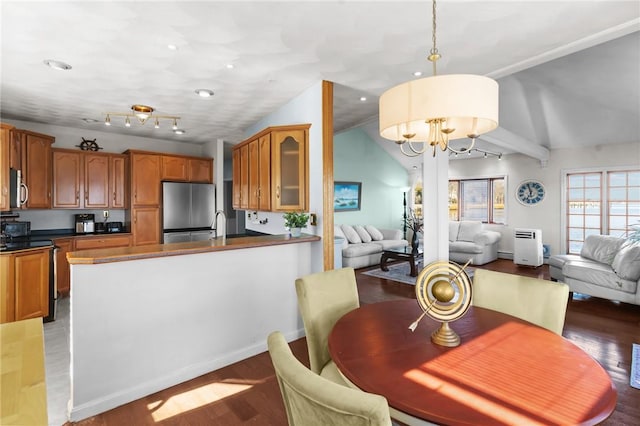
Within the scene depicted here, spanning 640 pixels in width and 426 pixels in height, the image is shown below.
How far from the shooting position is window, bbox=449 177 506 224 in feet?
25.4

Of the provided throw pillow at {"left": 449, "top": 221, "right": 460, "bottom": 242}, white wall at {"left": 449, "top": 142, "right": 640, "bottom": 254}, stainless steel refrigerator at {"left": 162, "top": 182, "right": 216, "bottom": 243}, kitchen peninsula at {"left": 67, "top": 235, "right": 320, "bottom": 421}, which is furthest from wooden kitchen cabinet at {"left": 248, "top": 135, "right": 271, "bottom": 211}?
white wall at {"left": 449, "top": 142, "right": 640, "bottom": 254}

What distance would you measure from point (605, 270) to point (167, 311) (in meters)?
5.17

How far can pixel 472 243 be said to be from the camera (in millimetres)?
6957

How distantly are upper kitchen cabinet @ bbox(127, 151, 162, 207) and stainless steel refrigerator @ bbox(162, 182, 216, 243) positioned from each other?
17cm

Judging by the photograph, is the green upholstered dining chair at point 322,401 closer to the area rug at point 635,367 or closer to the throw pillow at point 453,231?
the area rug at point 635,367

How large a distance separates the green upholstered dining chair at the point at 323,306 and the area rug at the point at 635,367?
89.4 inches

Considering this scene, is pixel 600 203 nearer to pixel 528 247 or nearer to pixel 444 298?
pixel 528 247

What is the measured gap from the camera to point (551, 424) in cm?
86

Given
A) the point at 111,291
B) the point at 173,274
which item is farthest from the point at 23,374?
the point at 173,274

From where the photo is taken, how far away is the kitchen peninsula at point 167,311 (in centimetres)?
203

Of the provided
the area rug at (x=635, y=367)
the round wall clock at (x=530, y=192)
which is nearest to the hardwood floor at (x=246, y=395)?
the area rug at (x=635, y=367)

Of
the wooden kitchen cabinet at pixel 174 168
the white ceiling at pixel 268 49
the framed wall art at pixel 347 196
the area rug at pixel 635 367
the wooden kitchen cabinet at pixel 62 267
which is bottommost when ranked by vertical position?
the area rug at pixel 635 367

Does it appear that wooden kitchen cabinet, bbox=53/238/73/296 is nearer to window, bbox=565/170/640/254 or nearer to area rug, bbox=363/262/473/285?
area rug, bbox=363/262/473/285

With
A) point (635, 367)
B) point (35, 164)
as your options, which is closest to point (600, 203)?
point (635, 367)
